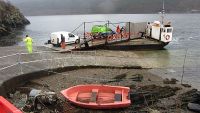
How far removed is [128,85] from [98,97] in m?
4.51

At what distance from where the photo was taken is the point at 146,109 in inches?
671

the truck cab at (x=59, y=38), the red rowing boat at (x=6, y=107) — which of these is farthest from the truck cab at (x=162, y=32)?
the red rowing boat at (x=6, y=107)

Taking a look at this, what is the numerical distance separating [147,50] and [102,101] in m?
23.3

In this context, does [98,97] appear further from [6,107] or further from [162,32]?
[162,32]

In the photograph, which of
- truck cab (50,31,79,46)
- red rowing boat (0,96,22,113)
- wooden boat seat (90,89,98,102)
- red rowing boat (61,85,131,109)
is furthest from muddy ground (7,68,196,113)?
truck cab (50,31,79,46)

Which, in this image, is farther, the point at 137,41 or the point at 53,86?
the point at 137,41

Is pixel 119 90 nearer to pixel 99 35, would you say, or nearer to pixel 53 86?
pixel 53 86

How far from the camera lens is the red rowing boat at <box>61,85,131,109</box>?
53.9 feet

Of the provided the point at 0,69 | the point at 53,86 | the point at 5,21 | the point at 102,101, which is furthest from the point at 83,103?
the point at 5,21

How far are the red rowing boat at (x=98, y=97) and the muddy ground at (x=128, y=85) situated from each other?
1.06 ft

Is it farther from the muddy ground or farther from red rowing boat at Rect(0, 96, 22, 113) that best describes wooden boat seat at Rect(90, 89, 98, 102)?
red rowing boat at Rect(0, 96, 22, 113)

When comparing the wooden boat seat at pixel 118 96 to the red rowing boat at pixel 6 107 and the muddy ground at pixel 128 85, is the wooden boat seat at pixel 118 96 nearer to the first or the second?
the muddy ground at pixel 128 85

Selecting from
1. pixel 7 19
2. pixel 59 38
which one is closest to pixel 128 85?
pixel 59 38

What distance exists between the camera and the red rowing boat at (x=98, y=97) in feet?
53.9
